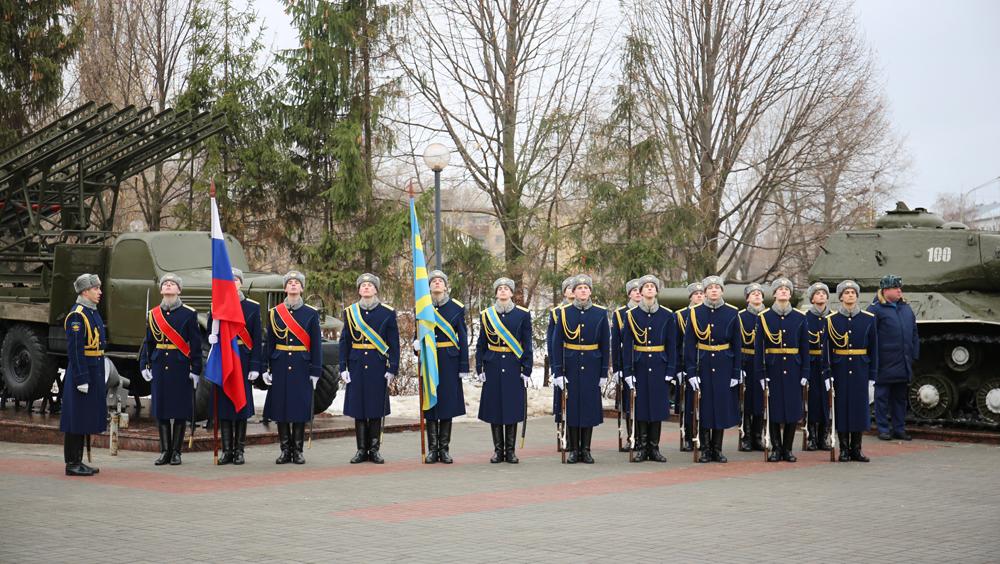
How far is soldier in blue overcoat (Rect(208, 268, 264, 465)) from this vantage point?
13148 mm

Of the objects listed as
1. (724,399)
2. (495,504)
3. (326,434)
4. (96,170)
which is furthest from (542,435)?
(96,170)

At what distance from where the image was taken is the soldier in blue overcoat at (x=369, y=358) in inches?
519

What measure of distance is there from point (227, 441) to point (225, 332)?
123 cm

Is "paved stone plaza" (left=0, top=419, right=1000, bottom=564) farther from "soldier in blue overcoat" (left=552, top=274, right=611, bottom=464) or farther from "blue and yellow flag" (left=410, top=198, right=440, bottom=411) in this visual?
"blue and yellow flag" (left=410, top=198, right=440, bottom=411)

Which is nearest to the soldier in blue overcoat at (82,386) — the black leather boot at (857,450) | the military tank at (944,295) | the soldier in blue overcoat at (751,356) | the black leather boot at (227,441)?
the black leather boot at (227,441)

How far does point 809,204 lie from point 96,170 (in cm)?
1730

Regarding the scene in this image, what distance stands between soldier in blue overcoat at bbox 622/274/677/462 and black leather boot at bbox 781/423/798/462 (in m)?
1.43

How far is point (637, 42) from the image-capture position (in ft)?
79.8

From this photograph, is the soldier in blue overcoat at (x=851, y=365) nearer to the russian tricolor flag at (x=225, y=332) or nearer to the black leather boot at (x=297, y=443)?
the black leather boot at (x=297, y=443)

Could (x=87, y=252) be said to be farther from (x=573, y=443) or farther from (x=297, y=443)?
(x=573, y=443)

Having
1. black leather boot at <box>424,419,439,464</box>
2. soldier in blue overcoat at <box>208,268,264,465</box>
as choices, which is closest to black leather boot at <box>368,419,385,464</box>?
black leather boot at <box>424,419,439,464</box>

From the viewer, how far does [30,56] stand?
25.0 metres

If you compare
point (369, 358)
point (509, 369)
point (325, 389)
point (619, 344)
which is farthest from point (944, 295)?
point (325, 389)

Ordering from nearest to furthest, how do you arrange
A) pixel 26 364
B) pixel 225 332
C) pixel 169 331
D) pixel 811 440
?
A: pixel 225 332, pixel 169 331, pixel 811 440, pixel 26 364
